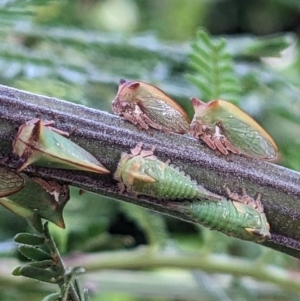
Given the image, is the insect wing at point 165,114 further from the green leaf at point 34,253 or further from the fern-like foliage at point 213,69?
the fern-like foliage at point 213,69

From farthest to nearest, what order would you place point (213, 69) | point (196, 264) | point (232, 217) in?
point (196, 264) < point (213, 69) < point (232, 217)

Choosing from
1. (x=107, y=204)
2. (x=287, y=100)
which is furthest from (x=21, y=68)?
(x=287, y=100)

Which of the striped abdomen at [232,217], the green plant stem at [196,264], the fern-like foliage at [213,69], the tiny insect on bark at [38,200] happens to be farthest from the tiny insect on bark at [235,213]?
the green plant stem at [196,264]

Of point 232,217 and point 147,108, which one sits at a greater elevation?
point 147,108

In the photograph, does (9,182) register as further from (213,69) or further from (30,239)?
(213,69)

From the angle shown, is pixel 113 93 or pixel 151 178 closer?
pixel 151 178

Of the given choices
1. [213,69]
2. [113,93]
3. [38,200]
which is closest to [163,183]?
[38,200]
